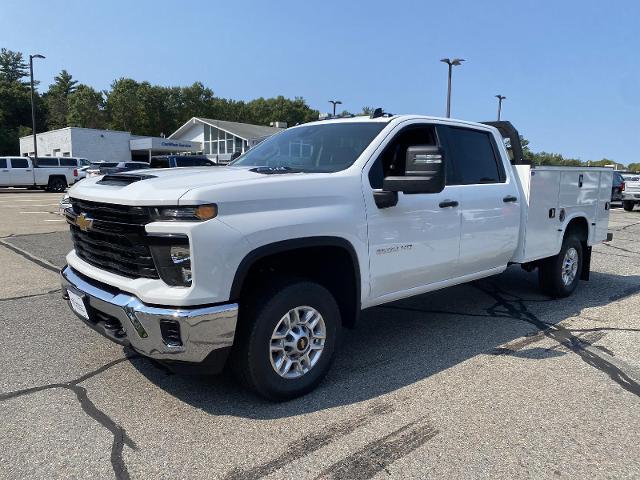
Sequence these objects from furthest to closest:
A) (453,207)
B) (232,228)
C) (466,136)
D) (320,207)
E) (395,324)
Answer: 1. (395,324)
2. (466,136)
3. (453,207)
4. (320,207)
5. (232,228)

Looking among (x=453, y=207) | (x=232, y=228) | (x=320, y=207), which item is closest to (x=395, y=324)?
(x=453, y=207)

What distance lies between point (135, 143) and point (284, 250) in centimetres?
4787

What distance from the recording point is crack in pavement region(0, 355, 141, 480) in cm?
276

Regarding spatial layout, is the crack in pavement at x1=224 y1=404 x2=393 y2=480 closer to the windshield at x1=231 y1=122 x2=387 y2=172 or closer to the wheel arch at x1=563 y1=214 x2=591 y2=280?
the windshield at x1=231 y1=122 x2=387 y2=172

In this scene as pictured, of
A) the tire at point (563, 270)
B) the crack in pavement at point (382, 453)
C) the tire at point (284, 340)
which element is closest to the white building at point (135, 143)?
the tire at point (563, 270)

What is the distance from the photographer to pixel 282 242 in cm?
321

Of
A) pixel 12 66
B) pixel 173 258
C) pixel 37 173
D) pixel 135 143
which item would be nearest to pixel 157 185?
pixel 173 258

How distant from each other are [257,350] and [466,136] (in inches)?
118

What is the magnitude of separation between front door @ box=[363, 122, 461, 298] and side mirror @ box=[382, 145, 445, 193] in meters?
0.31

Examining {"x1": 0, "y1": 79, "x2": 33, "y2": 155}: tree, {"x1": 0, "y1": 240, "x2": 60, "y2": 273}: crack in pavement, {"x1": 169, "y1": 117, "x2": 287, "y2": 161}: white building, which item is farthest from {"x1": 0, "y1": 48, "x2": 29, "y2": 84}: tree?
{"x1": 0, "y1": 240, "x2": 60, "y2": 273}: crack in pavement

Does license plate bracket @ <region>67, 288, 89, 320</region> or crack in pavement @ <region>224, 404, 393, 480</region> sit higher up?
license plate bracket @ <region>67, 288, 89, 320</region>

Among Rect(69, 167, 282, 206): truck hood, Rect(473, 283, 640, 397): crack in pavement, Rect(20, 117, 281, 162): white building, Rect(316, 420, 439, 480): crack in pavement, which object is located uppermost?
Rect(20, 117, 281, 162): white building

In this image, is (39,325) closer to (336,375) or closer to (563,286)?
(336,375)

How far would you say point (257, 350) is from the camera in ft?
10.5
